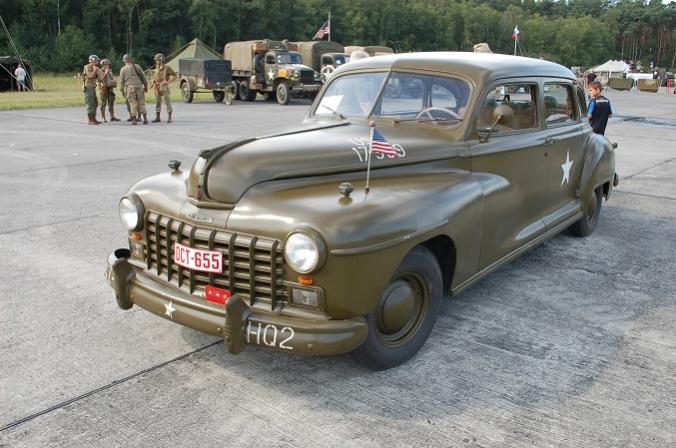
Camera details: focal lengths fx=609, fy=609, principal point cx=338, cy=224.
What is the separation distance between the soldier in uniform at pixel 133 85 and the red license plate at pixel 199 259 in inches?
523

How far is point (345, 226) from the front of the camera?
2914 millimetres

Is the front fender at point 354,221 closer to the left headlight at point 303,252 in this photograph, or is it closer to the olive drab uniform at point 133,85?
the left headlight at point 303,252

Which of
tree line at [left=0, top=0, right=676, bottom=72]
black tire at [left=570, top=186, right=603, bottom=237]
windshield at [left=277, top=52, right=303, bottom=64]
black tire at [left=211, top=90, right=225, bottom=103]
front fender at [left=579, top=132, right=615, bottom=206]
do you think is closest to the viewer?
front fender at [left=579, top=132, right=615, bottom=206]

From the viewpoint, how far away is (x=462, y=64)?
4.39m

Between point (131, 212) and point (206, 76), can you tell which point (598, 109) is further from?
point (206, 76)

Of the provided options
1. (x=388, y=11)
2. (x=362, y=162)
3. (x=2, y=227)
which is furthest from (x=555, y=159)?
(x=388, y=11)

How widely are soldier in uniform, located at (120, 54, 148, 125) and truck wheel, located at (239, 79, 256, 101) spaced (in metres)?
10.7

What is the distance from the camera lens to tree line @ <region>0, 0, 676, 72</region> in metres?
51.2

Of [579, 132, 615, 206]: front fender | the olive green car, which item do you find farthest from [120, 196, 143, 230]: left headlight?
[579, 132, 615, 206]: front fender

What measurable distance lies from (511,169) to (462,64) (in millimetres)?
836

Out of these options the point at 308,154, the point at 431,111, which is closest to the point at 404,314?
the point at 308,154

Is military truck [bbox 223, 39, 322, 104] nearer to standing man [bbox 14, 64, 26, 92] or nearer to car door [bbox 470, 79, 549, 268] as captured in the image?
standing man [bbox 14, 64, 26, 92]

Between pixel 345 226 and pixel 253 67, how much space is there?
23710 millimetres

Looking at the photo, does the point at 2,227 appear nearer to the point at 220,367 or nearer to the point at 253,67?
the point at 220,367
